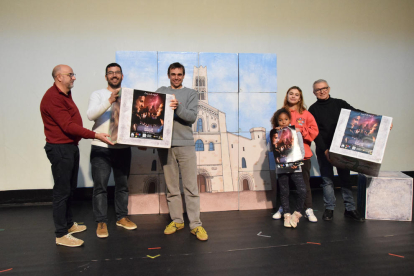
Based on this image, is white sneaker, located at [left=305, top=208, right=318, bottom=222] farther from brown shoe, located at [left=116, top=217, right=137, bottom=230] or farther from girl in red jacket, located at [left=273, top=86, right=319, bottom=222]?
brown shoe, located at [left=116, top=217, right=137, bottom=230]

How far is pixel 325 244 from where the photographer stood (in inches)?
96.1

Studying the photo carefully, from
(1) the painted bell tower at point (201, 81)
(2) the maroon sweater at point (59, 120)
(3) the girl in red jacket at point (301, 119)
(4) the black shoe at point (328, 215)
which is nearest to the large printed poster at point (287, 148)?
(3) the girl in red jacket at point (301, 119)

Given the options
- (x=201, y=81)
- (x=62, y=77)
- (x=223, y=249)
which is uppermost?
(x=201, y=81)

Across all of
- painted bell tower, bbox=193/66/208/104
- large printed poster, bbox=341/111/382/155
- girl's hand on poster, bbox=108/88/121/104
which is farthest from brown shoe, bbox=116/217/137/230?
large printed poster, bbox=341/111/382/155

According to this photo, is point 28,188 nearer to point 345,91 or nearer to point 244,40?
point 244,40

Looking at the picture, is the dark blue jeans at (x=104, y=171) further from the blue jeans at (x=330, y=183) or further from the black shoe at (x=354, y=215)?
the black shoe at (x=354, y=215)

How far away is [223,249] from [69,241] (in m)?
1.27

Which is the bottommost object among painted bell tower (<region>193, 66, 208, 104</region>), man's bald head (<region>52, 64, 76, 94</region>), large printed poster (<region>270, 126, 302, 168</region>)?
large printed poster (<region>270, 126, 302, 168</region>)

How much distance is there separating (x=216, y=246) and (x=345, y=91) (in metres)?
3.43

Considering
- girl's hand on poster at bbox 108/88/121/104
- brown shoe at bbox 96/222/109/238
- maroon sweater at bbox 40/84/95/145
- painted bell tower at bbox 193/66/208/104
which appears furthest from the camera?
painted bell tower at bbox 193/66/208/104

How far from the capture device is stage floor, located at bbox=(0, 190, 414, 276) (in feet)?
6.65

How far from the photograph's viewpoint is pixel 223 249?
2354mm

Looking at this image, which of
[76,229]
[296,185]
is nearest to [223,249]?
[296,185]

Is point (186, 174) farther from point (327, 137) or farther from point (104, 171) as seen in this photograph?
point (327, 137)
